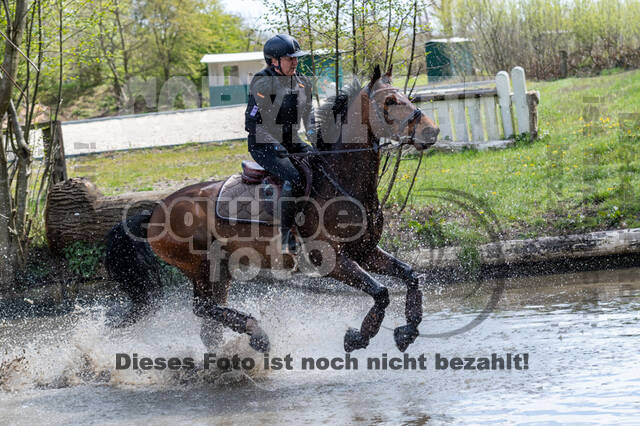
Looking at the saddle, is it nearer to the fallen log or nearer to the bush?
the fallen log

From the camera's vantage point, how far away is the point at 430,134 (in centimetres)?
529

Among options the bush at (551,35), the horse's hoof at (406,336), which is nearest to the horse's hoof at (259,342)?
the horse's hoof at (406,336)

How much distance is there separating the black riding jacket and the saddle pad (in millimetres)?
400

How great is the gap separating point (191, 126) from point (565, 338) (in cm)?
1501

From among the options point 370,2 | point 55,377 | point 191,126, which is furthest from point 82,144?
point 55,377

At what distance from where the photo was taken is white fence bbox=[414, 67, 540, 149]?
13.1m

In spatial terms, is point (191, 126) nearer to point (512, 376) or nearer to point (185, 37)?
point (512, 376)

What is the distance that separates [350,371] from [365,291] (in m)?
0.71

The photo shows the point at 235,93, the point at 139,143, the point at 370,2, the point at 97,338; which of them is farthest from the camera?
the point at 235,93

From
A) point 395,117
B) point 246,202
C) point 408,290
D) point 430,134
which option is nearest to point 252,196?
point 246,202

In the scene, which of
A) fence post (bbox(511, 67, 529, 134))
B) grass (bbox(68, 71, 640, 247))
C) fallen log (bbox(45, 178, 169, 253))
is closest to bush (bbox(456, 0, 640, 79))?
grass (bbox(68, 71, 640, 247))

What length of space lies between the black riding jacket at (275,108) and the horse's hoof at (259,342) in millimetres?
1494

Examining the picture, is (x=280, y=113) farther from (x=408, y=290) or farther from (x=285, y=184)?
(x=408, y=290)

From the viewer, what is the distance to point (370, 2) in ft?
28.5
